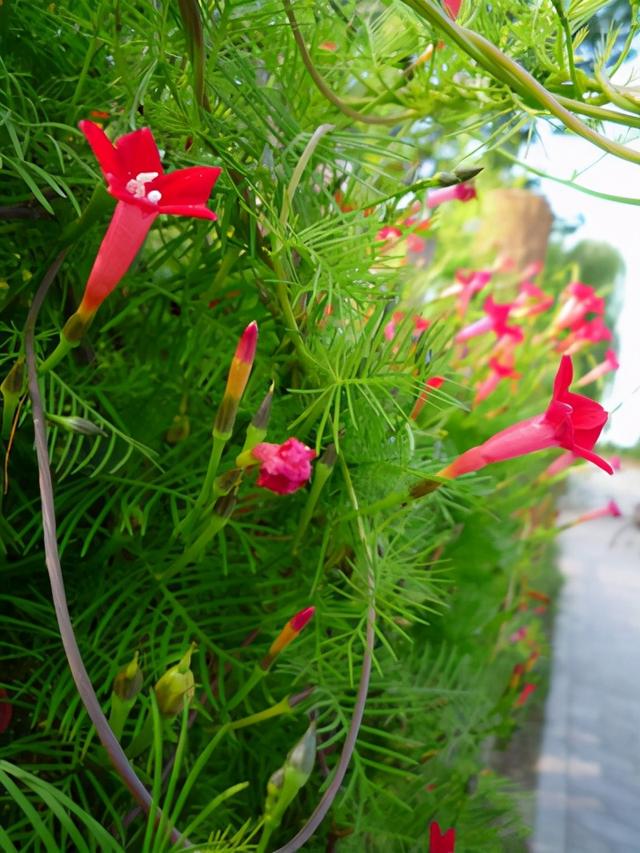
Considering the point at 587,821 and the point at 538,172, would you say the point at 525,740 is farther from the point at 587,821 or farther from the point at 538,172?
the point at 538,172

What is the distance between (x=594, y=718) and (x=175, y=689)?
4.23 ft

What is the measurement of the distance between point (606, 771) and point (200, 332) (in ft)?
3.36

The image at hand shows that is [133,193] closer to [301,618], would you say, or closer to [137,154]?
[137,154]

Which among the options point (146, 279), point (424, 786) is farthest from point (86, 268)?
point (424, 786)

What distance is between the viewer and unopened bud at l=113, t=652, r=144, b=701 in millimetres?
256

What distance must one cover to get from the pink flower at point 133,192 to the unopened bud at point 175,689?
11 centimetres

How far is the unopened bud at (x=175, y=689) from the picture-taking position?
256 millimetres

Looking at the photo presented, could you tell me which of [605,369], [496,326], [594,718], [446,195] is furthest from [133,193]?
[594,718]

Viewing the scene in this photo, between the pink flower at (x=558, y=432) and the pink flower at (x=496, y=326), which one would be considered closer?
the pink flower at (x=558, y=432)

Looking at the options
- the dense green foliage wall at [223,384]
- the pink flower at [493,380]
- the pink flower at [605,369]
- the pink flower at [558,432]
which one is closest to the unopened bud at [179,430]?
the dense green foliage wall at [223,384]

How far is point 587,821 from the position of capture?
3.20ft

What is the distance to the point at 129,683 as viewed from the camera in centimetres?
26

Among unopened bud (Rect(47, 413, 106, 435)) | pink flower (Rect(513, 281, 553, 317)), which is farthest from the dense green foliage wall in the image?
pink flower (Rect(513, 281, 553, 317))

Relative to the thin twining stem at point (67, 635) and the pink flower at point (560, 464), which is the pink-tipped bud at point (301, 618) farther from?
the pink flower at point (560, 464)
